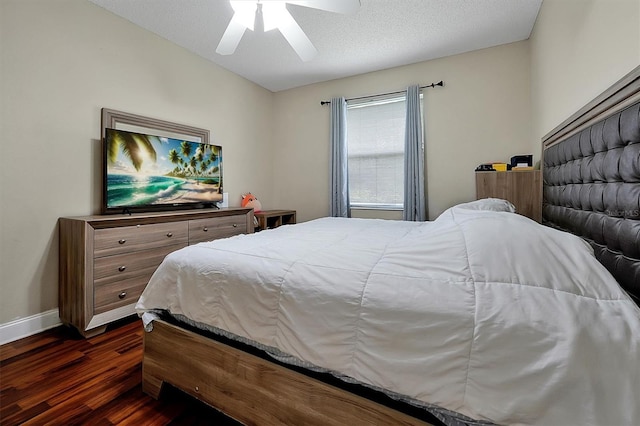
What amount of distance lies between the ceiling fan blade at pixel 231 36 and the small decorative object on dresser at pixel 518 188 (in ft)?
7.74

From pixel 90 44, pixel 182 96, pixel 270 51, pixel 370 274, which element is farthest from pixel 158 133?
pixel 370 274

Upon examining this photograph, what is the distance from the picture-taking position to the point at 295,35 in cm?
199

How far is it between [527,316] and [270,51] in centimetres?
342

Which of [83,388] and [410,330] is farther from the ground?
[410,330]

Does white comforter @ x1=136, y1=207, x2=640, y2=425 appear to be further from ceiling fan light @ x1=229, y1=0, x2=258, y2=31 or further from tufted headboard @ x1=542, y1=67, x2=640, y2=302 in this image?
ceiling fan light @ x1=229, y1=0, x2=258, y2=31

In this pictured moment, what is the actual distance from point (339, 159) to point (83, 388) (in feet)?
10.8

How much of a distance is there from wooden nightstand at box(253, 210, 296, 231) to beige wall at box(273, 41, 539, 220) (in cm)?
58

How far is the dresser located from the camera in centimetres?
198

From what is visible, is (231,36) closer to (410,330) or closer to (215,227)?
(215,227)

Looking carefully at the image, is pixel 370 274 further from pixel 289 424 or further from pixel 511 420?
pixel 289 424

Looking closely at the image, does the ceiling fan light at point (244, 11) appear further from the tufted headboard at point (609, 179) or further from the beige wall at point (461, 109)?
the beige wall at point (461, 109)

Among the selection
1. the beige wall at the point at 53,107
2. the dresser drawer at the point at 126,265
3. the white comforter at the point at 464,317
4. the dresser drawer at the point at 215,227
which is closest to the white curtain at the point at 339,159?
the dresser drawer at the point at 215,227

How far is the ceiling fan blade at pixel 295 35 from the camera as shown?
189cm

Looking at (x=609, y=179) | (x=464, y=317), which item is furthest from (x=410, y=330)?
(x=609, y=179)
